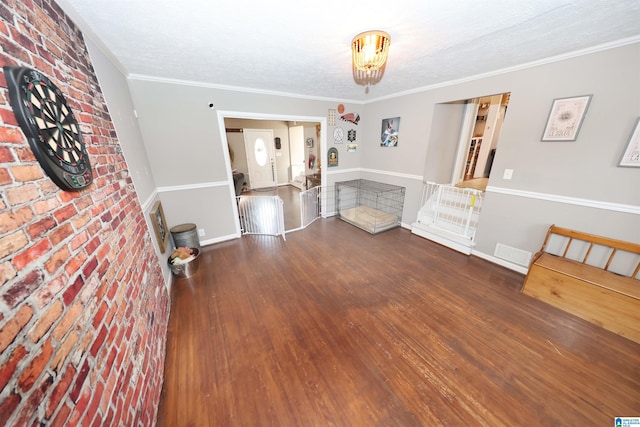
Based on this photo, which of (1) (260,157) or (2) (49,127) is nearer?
(2) (49,127)

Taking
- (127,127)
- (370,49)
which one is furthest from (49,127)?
(370,49)

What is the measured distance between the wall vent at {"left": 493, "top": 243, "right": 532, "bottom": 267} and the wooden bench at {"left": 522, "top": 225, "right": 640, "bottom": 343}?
0.72ft

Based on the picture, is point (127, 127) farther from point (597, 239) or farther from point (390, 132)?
point (597, 239)

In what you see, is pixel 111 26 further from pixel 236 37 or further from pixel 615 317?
pixel 615 317

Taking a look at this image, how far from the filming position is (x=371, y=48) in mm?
1700

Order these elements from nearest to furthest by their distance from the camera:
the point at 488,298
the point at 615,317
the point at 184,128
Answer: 1. the point at 615,317
2. the point at 488,298
3. the point at 184,128

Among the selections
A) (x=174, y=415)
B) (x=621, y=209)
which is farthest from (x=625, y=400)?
(x=174, y=415)

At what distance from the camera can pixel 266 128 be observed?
7.10m

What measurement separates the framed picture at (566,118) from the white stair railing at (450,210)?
1.07m

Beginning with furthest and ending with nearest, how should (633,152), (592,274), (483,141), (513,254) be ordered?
(483,141) < (513,254) < (592,274) < (633,152)

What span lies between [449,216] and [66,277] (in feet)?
14.3

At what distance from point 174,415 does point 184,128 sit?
316 cm

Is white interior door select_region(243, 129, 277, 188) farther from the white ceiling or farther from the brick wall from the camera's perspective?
the brick wall

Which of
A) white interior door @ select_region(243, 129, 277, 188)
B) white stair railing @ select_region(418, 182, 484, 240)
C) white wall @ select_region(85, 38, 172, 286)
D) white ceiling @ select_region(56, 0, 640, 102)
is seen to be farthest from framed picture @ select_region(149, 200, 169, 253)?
white interior door @ select_region(243, 129, 277, 188)
